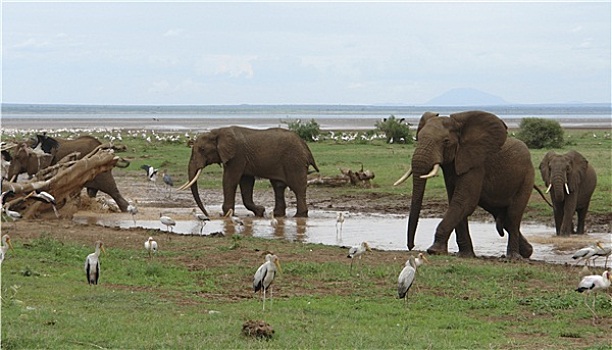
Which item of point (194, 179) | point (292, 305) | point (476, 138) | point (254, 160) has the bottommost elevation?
point (292, 305)

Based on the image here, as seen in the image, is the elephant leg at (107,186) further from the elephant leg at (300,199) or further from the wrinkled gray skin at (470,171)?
the wrinkled gray skin at (470,171)

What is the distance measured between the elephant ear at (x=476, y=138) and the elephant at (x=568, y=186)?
13.6 feet

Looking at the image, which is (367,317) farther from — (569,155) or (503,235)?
(569,155)

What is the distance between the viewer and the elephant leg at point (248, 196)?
25.0 meters

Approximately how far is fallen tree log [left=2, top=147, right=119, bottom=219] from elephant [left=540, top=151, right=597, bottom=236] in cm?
1008

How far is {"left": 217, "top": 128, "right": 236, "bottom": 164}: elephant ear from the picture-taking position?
25.1 meters

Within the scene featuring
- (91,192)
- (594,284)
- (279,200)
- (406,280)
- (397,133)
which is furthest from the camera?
(397,133)

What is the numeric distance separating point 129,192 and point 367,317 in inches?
800

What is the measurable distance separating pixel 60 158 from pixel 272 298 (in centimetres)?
1484

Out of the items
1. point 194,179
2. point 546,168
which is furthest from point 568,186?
point 194,179

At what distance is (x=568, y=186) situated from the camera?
71.3 ft

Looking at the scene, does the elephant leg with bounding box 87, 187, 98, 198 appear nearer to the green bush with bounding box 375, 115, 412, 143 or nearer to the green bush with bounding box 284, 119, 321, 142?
the green bush with bounding box 284, 119, 321, 142

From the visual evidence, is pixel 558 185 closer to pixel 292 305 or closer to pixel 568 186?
pixel 568 186

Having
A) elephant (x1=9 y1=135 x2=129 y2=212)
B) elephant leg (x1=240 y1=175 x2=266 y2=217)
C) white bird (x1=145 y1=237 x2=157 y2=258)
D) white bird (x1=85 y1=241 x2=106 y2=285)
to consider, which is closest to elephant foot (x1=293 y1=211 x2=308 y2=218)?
elephant leg (x1=240 y1=175 x2=266 y2=217)
